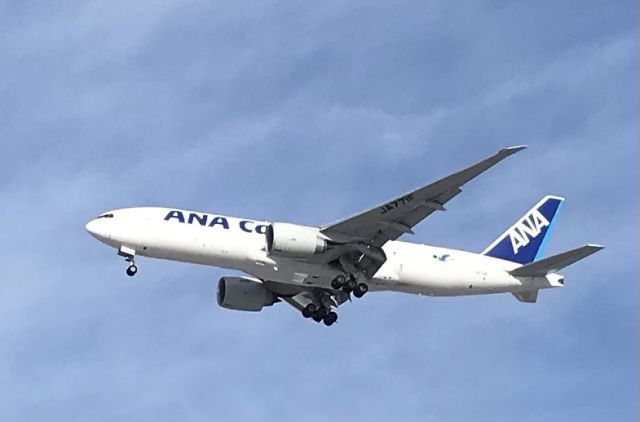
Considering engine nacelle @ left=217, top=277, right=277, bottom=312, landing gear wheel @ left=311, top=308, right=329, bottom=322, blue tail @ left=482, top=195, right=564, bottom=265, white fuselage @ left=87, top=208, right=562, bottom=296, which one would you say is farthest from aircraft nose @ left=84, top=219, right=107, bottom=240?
blue tail @ left=482, top=195, right=564, bottom=265

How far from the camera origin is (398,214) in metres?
52.8

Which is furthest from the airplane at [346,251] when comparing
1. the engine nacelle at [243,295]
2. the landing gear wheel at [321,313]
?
the engine nacelle at [243,295]

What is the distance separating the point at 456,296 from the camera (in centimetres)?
5762

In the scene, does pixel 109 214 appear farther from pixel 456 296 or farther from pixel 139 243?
pixel 456 296

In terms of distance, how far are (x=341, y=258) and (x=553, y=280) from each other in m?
9.24

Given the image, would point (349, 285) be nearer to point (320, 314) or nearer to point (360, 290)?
point (360, 290)

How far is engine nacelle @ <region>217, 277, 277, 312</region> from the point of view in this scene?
198ft

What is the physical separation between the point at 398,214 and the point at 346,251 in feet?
9.15

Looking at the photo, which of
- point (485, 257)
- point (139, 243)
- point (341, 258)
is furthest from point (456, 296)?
point (139, 243)

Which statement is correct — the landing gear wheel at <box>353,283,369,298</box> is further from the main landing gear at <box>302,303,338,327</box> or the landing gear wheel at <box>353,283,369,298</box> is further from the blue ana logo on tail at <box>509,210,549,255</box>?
the blue ana logo on tail at <box>509,210,549,255</box>

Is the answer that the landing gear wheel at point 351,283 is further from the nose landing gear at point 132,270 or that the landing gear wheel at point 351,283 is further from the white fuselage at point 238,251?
the nose landing gear at point 132,270

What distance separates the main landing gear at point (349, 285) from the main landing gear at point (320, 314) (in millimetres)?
4290

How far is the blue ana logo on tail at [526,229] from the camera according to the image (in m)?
60.0

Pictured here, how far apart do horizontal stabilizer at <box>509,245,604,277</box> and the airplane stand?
40mm
